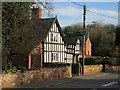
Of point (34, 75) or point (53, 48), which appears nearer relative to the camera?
point (34, 75)

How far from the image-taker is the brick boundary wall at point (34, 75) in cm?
1651

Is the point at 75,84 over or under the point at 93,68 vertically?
under

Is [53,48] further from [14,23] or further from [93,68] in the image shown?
[14,23]

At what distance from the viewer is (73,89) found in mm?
15594

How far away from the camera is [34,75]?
19656 mm

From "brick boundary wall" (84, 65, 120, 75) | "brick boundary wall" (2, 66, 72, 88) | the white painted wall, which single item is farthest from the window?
"brick boundary wall" (2, 66, 72, 88)

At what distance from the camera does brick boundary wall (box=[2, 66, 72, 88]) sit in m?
16.5

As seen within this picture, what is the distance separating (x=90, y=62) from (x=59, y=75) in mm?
19809

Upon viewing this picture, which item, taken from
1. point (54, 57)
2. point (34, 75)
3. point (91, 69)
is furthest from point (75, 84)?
point (54, 57)

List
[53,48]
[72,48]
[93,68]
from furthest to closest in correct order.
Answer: [72,48], [53,48], [93,68]

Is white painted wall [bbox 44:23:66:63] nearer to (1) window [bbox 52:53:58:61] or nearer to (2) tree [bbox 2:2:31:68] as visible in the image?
(1) window [bbox 52:53:58:61]

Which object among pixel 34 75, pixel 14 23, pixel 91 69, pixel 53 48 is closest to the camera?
pixel 14 23

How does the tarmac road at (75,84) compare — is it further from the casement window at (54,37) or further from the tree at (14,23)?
the casement window at (54,37)

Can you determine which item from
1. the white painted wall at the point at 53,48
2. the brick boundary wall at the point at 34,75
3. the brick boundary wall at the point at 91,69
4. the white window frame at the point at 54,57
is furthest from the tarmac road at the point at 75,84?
the white window frame at the point at 54,57
